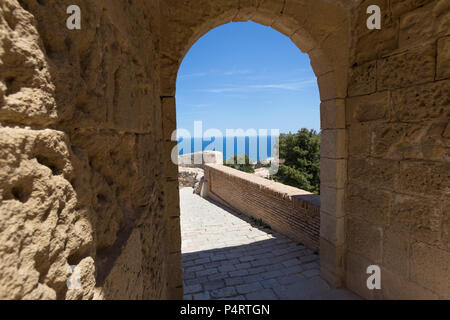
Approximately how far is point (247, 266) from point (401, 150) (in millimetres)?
2624

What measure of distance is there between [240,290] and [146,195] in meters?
2.28

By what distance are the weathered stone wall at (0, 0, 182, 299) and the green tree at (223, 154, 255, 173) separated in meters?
17.1

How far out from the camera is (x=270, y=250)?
13.5ft

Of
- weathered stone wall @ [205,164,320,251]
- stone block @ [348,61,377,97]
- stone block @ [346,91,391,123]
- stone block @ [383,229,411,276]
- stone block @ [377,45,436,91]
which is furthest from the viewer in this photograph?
weathered stone wall @ [205,164,320,251]

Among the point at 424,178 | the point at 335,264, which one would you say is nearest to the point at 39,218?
the point at 424,178

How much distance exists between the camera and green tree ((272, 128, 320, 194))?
13.2 metres

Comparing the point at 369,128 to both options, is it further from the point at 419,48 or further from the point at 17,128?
the point at 17,128

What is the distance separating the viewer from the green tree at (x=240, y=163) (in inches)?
731

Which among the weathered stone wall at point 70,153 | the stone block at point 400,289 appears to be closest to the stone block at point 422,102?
the stone block at point 400,289

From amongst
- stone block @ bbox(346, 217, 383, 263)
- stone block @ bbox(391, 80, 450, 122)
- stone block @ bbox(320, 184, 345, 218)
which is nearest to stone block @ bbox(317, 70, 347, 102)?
stone block @ bbox(391, 80, 450, 122)

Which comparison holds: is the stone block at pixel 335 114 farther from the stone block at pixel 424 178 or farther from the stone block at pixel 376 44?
the stone block at pixel 424 178

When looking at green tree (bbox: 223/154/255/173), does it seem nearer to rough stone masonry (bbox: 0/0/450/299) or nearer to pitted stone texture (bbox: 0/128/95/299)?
rough stone masonry (bbox: 0/0/450/299)

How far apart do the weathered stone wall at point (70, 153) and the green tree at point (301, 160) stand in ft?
41.4
